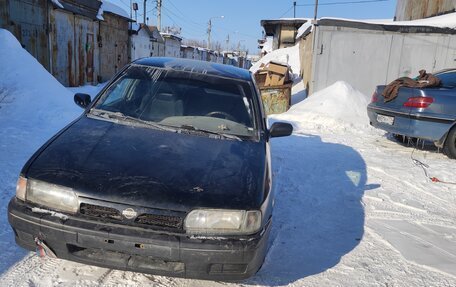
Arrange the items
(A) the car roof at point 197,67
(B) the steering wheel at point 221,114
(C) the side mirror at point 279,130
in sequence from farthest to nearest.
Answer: (A) the car roof at point 197,67 < (C) the side mirror at point 279,130 < (B) the steering wheel at point 221,114

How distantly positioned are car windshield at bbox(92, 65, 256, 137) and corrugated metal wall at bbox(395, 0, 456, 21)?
14682mm

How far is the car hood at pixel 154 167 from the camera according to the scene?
7.70 feet

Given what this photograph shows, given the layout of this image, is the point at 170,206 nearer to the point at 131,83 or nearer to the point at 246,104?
the point at 246,104

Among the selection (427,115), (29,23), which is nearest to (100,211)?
(427,115)

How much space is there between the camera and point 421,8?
17969 millimetres

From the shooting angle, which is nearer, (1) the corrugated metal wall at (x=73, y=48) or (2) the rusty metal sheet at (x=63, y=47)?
(2) the rusty metal sheet at (x=63, y=47)

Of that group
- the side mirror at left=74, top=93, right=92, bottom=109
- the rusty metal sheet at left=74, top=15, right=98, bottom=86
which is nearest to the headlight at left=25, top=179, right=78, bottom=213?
the side mirror at left=74, top=93, right=92, bottom=109

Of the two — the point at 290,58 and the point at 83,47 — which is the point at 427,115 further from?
the point at 290,58

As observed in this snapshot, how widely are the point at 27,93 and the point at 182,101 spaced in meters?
5.39

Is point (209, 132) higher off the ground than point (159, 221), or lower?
higher

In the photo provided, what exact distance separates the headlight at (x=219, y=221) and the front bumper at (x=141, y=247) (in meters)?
0.05

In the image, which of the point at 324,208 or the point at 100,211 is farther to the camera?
the point at 324,208

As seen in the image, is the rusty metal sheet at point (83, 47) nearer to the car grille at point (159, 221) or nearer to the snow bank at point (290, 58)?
the snow bank at point (290, 58)

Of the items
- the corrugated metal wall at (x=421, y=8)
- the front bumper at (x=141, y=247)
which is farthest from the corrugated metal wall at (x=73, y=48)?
the corrugated metal wall at (x=421, y=8)
